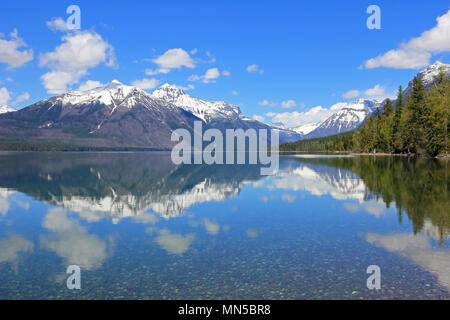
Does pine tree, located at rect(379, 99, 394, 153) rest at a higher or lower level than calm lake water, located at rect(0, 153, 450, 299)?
higher

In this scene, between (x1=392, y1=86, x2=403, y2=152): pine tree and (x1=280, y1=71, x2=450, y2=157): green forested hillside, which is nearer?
(x1=280, y1=71, x2=450, y2=157): green forested hillside

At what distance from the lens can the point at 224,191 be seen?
45.3 metres

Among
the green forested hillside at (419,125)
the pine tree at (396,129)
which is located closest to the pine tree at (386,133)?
the green forested hillside at (419,125)

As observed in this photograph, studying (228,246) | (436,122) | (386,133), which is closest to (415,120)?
(436,122)

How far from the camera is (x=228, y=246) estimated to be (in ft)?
66.3

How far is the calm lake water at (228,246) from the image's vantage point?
46.1 ft

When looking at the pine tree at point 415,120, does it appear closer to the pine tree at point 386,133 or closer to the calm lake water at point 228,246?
the pine tree at point 386,133

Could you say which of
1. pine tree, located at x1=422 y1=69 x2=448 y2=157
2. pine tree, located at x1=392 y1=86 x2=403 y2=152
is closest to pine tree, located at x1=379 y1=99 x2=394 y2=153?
pine tree, located at x1=392 y1=86 x2=403 y2=152

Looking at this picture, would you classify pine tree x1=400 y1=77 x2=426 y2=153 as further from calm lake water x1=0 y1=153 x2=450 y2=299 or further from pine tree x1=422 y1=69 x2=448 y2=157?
calm lake water x1=0 y1=153 x2=450 y2=299

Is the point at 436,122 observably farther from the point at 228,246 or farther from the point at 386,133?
the point at 228,246

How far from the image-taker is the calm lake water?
14.0m
